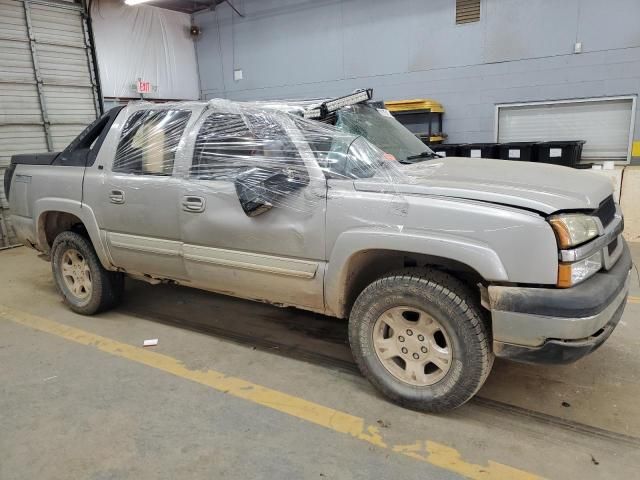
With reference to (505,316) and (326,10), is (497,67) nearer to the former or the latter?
(326,10)

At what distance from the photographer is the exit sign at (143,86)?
1070 centimetres

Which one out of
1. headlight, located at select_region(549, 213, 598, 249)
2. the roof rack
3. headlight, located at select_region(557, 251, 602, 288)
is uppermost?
the roof rack

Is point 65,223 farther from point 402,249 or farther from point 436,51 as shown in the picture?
point 436,51

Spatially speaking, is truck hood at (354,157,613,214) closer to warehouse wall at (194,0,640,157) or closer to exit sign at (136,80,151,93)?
warehouse wall at (194,0,640,157)

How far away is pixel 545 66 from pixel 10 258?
915 cm

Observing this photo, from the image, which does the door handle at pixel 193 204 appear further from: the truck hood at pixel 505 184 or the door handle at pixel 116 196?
the truck hood at pixel 505 184

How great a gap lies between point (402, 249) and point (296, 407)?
1.18m

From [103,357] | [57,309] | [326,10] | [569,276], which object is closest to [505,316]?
[569,276]

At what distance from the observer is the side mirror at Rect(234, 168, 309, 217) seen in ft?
9.53

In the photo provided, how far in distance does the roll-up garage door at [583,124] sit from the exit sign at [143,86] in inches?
306

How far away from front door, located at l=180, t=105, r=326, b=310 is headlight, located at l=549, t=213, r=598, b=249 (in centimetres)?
126

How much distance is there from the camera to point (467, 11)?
8383mm

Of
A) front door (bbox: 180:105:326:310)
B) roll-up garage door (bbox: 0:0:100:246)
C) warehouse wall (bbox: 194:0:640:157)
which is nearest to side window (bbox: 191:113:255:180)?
front door (bbox: 180:105:326:310)

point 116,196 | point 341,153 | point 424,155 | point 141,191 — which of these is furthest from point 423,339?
point 116,196
